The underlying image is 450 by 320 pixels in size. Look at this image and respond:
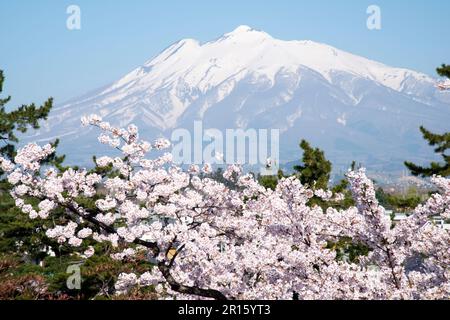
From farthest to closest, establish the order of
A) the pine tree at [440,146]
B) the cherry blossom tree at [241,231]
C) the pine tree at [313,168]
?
1. the pine tree at [440,146]
2. the pine tree at [313,168]
3. the cherry blossom tree at [241,231]

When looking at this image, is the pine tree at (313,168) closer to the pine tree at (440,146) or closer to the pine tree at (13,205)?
the pine tree at (440,146)

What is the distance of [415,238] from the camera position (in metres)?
7.79

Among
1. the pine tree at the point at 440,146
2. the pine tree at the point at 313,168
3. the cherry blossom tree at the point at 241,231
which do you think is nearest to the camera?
the cherry blossom tree at the point at 241,231

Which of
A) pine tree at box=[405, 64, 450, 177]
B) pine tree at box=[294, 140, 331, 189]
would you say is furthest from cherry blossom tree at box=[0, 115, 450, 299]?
pine tree at box=[405, 64, 450, 177]

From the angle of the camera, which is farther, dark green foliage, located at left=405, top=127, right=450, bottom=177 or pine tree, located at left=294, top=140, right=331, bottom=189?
dark green foliage, located at left=405, top=127, right=450, bottom=177

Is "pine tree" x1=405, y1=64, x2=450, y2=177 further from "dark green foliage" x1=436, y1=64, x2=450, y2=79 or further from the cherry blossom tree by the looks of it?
the cherry blossom tree

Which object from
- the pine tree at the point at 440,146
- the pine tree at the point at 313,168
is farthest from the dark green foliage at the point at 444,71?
the pine tree at the point at 313,168

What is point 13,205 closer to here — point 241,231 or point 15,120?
point 15,120

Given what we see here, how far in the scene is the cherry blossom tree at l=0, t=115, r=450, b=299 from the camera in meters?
7.26

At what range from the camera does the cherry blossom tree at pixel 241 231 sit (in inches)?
286

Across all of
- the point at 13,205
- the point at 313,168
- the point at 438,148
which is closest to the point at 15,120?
the point at 13,205

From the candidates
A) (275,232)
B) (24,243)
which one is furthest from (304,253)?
(24,243)

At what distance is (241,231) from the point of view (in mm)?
9781
